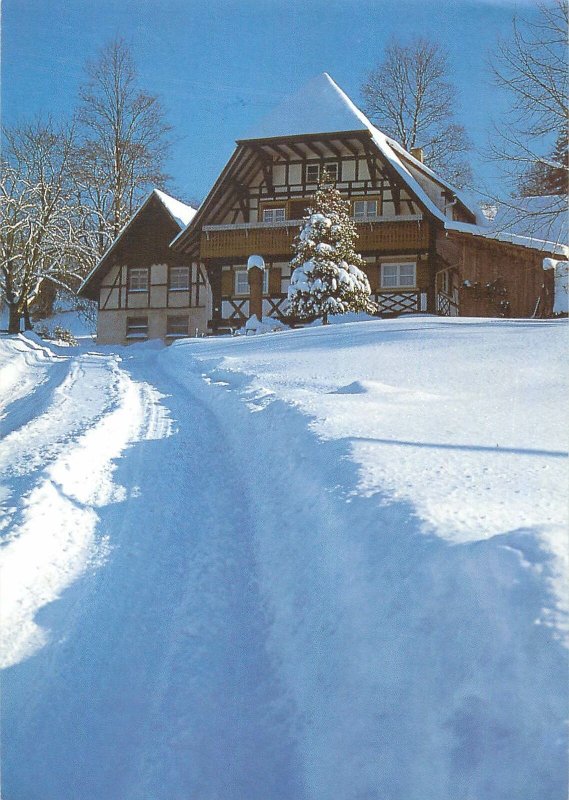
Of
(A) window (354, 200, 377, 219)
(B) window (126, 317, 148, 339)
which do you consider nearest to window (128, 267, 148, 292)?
(B) window (126, 317, 148, 339)

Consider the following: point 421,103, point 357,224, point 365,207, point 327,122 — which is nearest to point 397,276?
point 357,224

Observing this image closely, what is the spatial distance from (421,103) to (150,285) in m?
17.2

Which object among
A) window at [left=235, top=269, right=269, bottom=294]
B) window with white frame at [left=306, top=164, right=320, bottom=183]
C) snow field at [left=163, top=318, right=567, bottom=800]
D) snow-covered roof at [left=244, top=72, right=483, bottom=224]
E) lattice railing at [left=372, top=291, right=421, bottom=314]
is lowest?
snow field at [left=163, top=318, right=567, bottom=800]

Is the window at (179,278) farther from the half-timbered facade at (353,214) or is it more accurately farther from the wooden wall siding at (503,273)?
the wooden wall siding at (503,273)

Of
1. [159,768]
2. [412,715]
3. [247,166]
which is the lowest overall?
[159,768]

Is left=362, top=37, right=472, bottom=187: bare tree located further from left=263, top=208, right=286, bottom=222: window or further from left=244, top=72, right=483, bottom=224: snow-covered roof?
left=263, top=208, right=286, bottom=222: window

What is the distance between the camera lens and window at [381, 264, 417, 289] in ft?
80.9

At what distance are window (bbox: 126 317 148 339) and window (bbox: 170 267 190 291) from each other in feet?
6.76

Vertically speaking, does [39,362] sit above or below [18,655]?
above

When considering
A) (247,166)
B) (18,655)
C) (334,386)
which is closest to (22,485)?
(18,655)

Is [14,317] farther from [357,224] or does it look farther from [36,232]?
[357,224]

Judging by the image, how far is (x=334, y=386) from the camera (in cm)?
855

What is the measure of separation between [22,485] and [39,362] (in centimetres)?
1172

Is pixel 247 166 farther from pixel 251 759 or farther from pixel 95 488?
pixel 251 759
